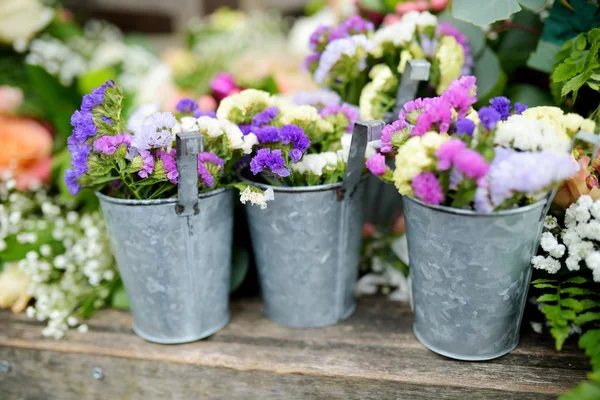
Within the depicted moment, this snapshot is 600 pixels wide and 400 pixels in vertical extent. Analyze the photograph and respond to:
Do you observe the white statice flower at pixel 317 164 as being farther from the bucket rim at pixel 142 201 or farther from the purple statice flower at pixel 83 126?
the purple statice flower at pixel 83 126

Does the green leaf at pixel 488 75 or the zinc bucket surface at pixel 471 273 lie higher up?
the green leaf at pixel 488 75

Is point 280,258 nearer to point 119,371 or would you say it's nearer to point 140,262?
point 140,262

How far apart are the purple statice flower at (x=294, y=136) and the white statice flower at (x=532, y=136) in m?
0.30

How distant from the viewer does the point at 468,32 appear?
105 cm

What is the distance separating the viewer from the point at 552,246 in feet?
2.47

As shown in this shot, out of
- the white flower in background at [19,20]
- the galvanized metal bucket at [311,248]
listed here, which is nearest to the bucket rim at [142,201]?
the galvanized metal bucket at [311,248]

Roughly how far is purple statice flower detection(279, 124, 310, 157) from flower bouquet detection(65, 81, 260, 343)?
66 mm

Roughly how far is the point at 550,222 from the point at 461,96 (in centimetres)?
25

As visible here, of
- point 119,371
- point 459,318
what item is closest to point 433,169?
point 459,318

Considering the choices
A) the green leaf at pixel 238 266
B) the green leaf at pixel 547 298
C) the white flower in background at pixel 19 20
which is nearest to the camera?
the green leaf at pixel 547 298

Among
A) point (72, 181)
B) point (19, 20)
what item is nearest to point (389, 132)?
point (72, 181)

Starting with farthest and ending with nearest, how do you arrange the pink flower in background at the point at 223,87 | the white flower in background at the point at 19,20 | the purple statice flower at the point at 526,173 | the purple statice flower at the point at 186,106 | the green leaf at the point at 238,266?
the white flower in background at the point at 19,20, the pink flower in background at the point at 223,87, the green leaf at the point at 238,266, the purple statice flower at the point at 186,106, the purple statice flower at the point at 526,173

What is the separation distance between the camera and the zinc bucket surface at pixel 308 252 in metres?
0.89

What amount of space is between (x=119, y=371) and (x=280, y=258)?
14.9 inches
